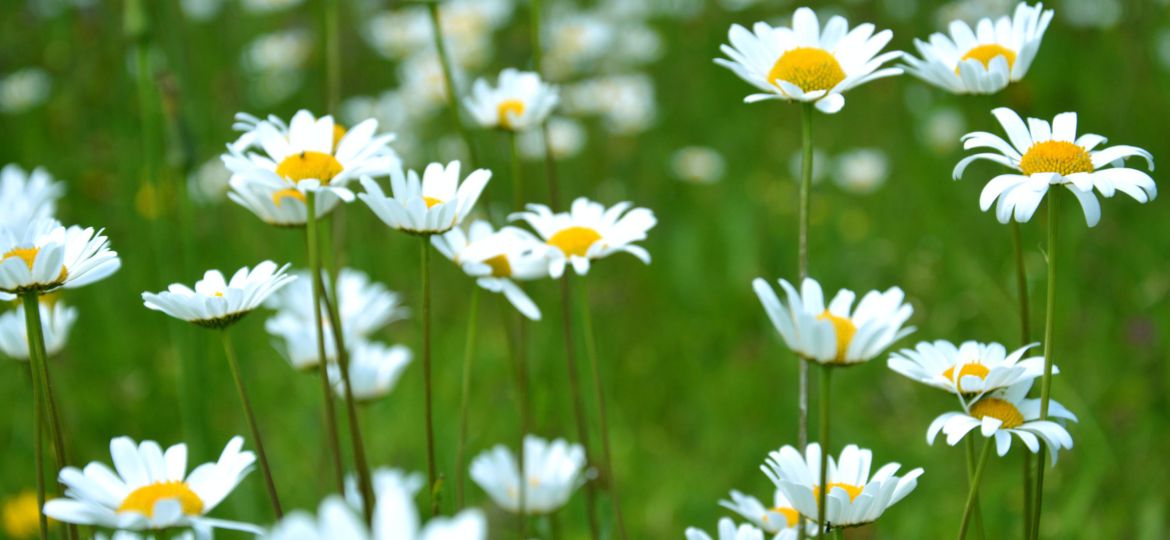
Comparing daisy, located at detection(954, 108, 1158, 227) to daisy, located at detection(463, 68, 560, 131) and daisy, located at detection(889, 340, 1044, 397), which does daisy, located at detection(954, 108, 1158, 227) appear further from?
daisy, located at detection(463, 68, 560, 131)

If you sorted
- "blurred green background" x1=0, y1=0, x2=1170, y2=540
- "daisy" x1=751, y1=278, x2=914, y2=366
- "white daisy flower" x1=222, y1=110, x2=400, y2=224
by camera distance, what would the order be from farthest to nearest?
"blurred green background" x1=0, y1=0, x2=1170, y2=540 < "white daisy flower" x1=222, y1=110, x2=400, y2=224 < "daisy" x1=751, y1=278, x2=914, y2=366

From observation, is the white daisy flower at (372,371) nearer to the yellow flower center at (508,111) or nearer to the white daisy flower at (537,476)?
the white daisy flower at (537,476)

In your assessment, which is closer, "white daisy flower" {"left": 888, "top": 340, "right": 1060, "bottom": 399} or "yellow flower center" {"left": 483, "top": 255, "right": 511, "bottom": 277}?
"white daisy flower" {"left": 888, "top": 340, "right": 1060, "bottom": 399}

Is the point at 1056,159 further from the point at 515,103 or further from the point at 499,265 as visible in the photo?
the point at 515,103

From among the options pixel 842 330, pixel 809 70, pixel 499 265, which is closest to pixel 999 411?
pixel 842 330

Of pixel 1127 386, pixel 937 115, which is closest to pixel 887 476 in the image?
pixel 1127 386

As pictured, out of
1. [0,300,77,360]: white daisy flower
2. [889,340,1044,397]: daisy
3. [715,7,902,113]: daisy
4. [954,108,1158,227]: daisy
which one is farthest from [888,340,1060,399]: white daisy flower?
[0,300,77,360]: white daisy flower

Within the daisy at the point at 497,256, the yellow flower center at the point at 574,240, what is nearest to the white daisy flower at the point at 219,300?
the daisy at the point at 497,256

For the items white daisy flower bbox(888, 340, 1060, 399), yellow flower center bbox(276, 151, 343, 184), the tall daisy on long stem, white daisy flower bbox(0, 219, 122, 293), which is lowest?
white daisy flower bbox(888, 340, 1060, 399)
